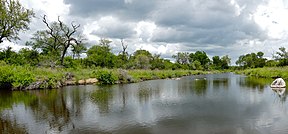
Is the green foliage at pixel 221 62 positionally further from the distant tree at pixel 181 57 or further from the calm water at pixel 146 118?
the calm water at pixel 146 118

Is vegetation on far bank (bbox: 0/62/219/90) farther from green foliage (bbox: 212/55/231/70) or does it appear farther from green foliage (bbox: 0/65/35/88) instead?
green foliage (bbox: 212/55/231/70)

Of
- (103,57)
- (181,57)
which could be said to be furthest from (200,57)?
(103,57)

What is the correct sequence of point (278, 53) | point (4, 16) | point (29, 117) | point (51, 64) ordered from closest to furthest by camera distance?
point (29, 117), point (4, 16), point (51, 64), point (278, 53)

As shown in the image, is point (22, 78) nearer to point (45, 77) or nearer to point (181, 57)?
point (45, 77)

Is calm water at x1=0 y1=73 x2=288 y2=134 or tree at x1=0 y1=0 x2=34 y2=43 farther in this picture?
tree at x1=0 y1=0 x2=34 y2=43

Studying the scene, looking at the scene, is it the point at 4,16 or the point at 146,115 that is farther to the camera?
the point at 4,16

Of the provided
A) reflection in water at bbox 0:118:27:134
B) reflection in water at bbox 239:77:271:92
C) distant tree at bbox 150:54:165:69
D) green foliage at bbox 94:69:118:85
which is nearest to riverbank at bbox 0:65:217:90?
green foliage at bbox 94:69:118:85

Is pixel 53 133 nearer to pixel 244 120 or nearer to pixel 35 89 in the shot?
pixel 244 120

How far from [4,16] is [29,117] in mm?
27467

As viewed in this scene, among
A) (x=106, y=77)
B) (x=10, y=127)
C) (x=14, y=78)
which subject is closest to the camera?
(x=10, y=127)

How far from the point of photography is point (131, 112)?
14.1m

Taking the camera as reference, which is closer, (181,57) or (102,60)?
(102,60)

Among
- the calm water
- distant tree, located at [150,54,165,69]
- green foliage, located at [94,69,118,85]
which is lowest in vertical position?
the calm water

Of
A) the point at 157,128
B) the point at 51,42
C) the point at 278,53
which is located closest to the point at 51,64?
the point at 51,42
